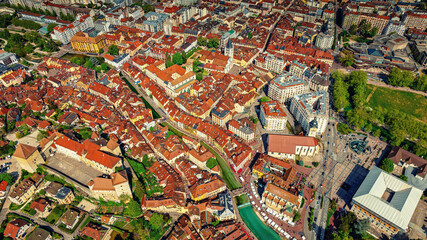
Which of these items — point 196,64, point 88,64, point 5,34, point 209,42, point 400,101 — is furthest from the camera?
point 5,34

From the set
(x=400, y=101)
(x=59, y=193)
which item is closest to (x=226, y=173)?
(x=59, y=193)

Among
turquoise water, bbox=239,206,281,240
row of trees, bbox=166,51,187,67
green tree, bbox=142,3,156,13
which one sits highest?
green tree, bbox=142,3,156,13

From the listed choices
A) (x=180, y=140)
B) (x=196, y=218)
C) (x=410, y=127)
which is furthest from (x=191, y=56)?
(x=410, y=127)

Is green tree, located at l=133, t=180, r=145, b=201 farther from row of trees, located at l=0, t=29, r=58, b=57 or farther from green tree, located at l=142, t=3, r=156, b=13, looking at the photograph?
green tree, located at l=142, t=3, r=156, b=13

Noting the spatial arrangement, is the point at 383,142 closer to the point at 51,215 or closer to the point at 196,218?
the point at 196,218

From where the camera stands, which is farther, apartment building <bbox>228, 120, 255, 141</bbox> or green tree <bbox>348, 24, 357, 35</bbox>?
green tree <bbox>348, 24, 357, 35</bbox>

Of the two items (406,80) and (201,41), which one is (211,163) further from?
(406,80)

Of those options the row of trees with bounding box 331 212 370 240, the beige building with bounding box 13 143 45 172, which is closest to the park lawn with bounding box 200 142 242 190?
the row of trees with bounding box 331 212 370 240
